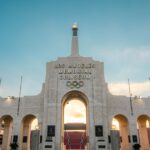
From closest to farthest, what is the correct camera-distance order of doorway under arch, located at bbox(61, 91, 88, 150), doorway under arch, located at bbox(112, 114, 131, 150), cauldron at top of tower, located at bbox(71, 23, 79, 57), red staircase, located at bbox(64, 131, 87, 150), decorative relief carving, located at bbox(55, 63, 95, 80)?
decorative relief carving, located at bbox(55, 63, 95, 80), doorway under arch, located at bbox(112, 114, 131, 150), doorway under arch, located at bbox(61, 91, 88, 150), cauldron at top of tower, located at bbox(71, 23, 79, 57), red staircase, located at bbox(64, 131, 87, 150)

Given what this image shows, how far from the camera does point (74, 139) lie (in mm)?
67312

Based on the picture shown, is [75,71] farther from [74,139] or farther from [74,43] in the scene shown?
[74,139]

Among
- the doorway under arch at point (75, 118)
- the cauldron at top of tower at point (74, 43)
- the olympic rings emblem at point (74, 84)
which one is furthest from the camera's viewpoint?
the cauldron at top of tower at point (74, 43)

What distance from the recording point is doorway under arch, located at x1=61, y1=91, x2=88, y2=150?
42.4 metres

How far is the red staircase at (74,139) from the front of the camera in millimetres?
65250

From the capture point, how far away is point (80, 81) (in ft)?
134

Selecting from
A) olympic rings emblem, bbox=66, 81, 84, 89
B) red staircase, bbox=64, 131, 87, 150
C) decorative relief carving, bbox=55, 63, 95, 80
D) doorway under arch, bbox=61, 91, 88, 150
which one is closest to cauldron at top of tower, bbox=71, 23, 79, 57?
decorative relief carving, bbox=55, 63, 95, 80

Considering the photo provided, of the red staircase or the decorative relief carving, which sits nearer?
the decorative relief carving

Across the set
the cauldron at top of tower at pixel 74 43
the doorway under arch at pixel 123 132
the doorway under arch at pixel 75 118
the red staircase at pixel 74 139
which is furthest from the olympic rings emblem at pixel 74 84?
the red staircase at pixel 74 139

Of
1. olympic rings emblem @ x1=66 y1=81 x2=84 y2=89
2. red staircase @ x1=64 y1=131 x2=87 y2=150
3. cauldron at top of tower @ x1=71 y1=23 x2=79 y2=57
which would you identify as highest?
cauldron at top of tower @ x1=71 y1=23 x2=79 y2=57

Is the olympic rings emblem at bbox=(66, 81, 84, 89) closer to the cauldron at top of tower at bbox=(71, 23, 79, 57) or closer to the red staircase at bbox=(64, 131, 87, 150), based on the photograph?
the cauldron at top of tower at bbox=(71, 23, 79, 57)

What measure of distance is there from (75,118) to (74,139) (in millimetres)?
12137

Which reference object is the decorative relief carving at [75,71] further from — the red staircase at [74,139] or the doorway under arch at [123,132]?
the red staircase at [74,139]

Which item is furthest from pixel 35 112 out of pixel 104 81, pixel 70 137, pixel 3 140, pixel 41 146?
pixel 70 137
